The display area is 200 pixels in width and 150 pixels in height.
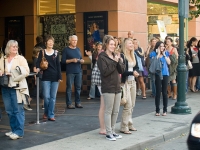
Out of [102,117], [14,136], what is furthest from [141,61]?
[14,136]

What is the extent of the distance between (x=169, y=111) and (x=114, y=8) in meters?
4.57

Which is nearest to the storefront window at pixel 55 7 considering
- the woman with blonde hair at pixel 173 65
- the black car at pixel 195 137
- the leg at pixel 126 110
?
the woman with blonde hair at pixel 173 65

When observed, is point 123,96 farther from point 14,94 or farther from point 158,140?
point 14,94

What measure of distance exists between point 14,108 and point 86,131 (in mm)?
1706

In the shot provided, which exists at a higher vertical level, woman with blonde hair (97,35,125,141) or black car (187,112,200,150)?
woman with blonde hair (97,35,125,141)

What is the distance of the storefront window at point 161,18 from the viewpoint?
19344 millimetres

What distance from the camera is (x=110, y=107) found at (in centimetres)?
871

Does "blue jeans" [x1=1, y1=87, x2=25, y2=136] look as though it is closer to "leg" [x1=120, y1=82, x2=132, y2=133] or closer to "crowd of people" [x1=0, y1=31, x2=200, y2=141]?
"crowd of people" [x1=0, y1=31, x2=200, y2=141]

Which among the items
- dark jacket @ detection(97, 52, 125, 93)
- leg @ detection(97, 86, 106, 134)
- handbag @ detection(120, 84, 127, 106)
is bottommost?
leg @ detection(97, 86, 106, 134)

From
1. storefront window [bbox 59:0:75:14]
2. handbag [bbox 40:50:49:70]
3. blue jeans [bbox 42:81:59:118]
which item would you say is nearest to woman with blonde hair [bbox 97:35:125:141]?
handbag [bbox 40:50:49:70]

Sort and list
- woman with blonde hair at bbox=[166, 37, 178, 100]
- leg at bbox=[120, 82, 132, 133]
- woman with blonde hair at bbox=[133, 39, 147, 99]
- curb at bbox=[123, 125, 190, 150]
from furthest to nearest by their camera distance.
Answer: woman with blonde hair at bbox=[166, 37, 178, 100]
woman with blonde hair at bbox=[133, 39, 147, 99]
leg at bbox=[120, 82, 132, 133]
curb at bbox=[123, 125, 190, 150]

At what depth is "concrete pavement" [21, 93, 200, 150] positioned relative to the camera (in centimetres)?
830

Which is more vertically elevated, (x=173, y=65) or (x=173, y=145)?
(x=173, y=65)

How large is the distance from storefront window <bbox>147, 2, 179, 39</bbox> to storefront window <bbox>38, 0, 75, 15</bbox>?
151 inches
